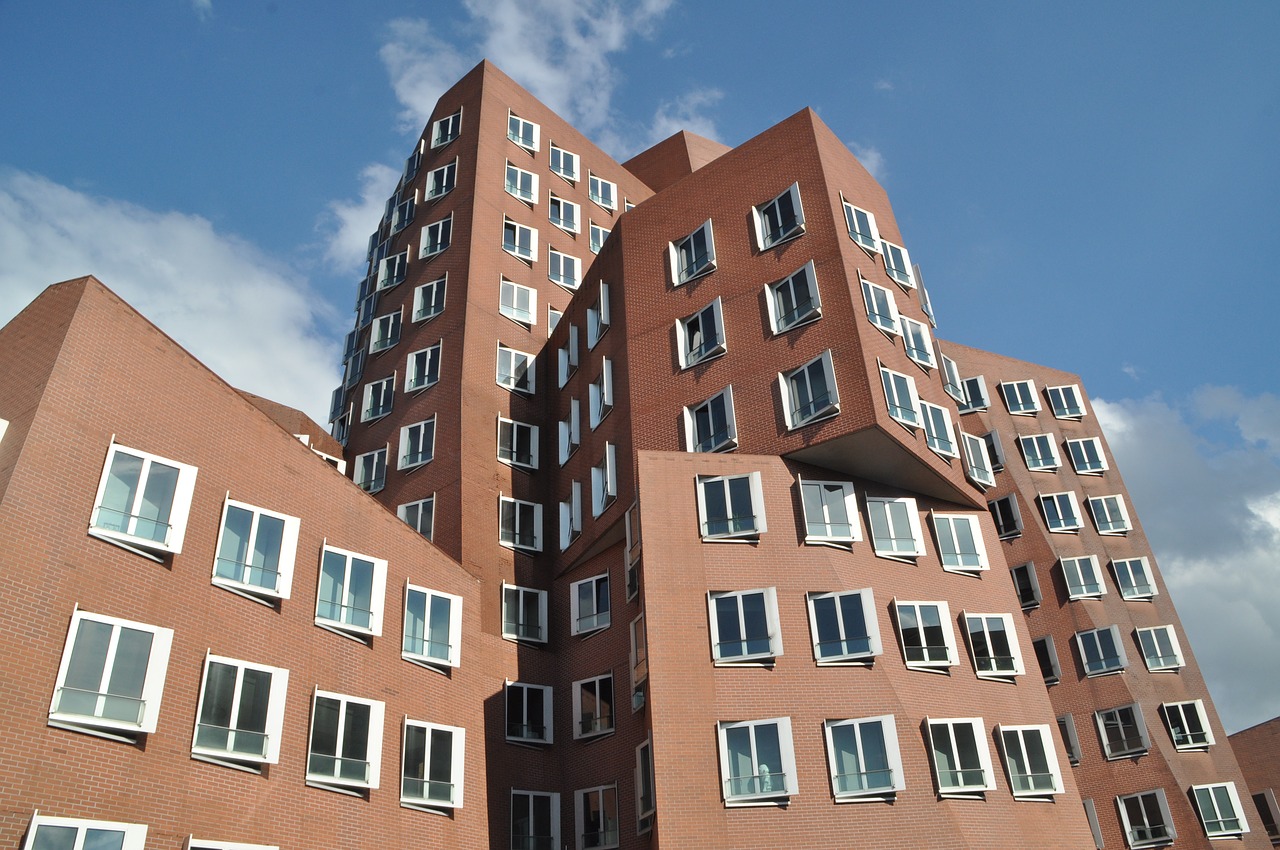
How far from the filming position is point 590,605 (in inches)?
1598

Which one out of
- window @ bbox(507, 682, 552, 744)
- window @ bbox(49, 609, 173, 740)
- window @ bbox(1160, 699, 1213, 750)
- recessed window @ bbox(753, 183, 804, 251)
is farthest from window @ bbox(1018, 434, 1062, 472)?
window @ bbox(49, 609, 173, 740)

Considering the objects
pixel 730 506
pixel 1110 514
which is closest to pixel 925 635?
pixel 730 506

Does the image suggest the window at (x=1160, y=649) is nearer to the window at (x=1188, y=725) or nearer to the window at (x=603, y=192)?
the window at (x=1188, y=725)

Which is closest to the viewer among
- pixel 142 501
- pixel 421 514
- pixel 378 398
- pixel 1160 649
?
pixel 142 501

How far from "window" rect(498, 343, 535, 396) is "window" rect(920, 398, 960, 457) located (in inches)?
758

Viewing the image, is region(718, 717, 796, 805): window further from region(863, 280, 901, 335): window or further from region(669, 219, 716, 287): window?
region(669, 219, 716, 287): window

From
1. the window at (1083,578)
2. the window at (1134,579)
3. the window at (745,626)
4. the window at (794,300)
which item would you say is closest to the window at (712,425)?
the window at (794,300)

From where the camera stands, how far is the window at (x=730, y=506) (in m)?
35.2

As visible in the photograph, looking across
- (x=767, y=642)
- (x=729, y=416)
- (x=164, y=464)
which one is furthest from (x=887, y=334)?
(x=164, y=464)

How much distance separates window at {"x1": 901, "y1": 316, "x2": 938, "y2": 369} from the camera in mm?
39656

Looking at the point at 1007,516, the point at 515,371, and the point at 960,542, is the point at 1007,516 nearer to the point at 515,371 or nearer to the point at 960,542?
the point at 960,542

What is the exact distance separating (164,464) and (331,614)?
667 centimetres

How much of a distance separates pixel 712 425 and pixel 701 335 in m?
4.19

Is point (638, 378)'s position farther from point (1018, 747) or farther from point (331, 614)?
point (1018, 747)
